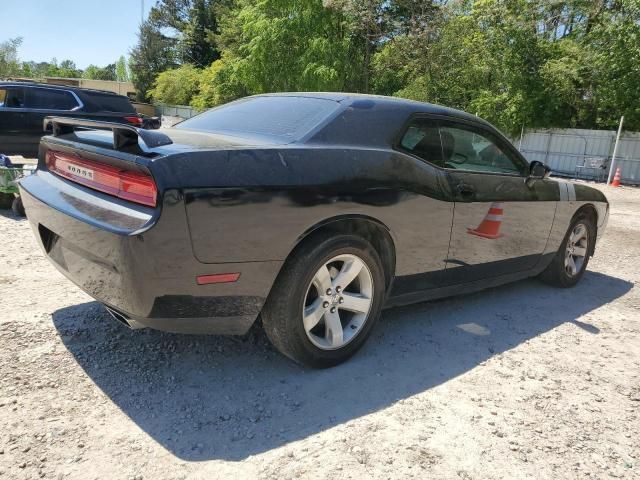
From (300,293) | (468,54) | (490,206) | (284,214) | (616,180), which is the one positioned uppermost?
(468,54)

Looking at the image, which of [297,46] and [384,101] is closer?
[384,101]

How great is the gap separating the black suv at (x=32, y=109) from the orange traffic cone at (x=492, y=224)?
851cm

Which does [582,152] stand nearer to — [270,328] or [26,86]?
[26,86]

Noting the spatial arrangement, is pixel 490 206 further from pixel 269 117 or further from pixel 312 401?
pixel 312 401

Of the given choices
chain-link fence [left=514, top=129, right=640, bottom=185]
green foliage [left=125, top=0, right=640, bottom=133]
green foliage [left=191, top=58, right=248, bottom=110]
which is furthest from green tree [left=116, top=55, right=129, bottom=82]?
chain-link fence [left=514, top=129, right=640, bottom=185]

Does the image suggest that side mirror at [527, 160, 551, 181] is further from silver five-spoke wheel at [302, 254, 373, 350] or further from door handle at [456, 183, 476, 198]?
silver five-spoke wheel at [302, 254, 373, 350]

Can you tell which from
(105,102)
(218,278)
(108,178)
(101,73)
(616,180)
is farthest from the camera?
(101,73)

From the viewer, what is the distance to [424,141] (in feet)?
11.0

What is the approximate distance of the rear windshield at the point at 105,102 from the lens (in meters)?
10.0

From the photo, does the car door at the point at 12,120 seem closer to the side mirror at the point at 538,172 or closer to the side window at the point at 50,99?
the side window at the point at 50,99

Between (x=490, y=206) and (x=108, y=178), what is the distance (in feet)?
8.45

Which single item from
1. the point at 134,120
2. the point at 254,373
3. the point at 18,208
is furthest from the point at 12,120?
the point at 254,373

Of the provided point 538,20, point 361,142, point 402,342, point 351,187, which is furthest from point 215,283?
point 538,20

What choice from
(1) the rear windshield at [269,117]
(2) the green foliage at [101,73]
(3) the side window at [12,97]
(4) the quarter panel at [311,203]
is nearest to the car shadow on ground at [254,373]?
(4) the quarter panel at [311,203]
